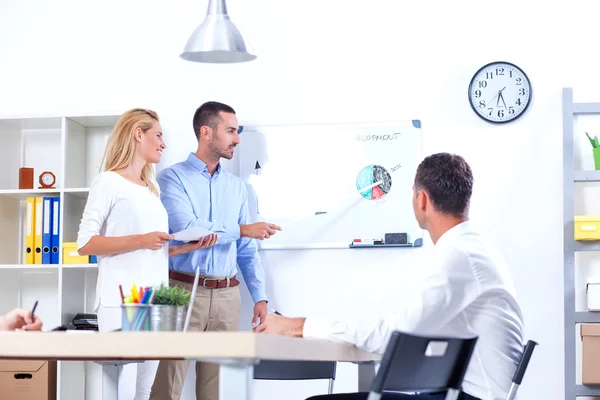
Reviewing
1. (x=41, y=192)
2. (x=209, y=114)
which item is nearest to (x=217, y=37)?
(x=209, y=114)

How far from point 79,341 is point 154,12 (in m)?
3.64

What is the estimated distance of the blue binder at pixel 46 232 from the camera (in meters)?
4.64

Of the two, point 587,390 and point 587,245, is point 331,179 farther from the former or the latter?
point 587,390

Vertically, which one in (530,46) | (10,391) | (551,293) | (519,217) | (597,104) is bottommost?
(10,391)

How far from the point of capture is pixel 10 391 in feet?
14.6

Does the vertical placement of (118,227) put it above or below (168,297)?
above

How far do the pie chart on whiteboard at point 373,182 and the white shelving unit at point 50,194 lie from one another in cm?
137

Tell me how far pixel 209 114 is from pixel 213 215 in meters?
0.51

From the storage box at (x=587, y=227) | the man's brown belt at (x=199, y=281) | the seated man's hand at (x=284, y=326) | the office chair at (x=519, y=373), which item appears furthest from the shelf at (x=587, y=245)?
the seated man's hand at (x=284, y=326)

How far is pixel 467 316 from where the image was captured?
93.3 inches

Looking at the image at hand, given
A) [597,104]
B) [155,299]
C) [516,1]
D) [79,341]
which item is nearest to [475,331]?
[155,299]

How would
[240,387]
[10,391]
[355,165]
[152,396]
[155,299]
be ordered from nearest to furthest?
[240,387] → [155,299] → [152,396] → [10,391] → [355,165]

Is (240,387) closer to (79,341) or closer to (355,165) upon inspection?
(79,341)

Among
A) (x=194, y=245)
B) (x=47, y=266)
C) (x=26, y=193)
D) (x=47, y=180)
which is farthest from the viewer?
(x=47, y=180)
